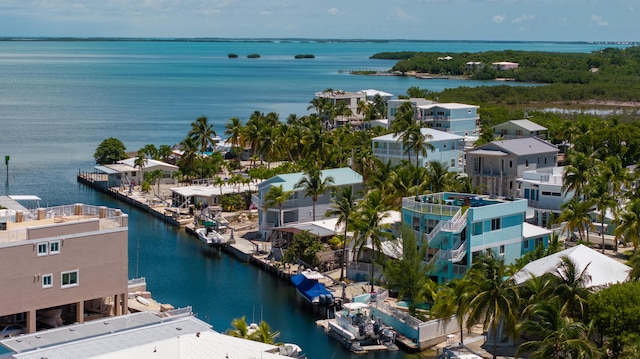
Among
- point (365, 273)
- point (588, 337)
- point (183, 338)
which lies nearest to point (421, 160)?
point (365, 273)

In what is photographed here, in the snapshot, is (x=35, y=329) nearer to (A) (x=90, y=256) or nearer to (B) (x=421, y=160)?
(A) (x=90, y=256)

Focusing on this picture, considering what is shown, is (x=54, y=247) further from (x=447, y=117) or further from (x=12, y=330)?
(x=447, y=117)

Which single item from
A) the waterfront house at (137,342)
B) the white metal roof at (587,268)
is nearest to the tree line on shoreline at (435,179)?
the white metal roof at (587,268)

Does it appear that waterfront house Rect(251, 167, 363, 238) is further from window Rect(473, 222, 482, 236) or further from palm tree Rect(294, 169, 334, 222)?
window Rect(473, 222, 482, 236)

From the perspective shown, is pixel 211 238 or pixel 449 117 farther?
pixel 449 117

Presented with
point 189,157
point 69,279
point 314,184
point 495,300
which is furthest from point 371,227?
point 189,157

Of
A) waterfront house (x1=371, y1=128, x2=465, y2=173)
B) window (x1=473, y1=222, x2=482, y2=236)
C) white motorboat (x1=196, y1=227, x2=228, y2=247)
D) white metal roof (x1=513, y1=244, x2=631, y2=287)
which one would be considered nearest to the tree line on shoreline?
waterfront house (x1=371, y1=128, x2=465, y2=173)

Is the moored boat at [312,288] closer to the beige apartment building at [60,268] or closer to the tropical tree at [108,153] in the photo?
the beige apartment building at [60,268]
